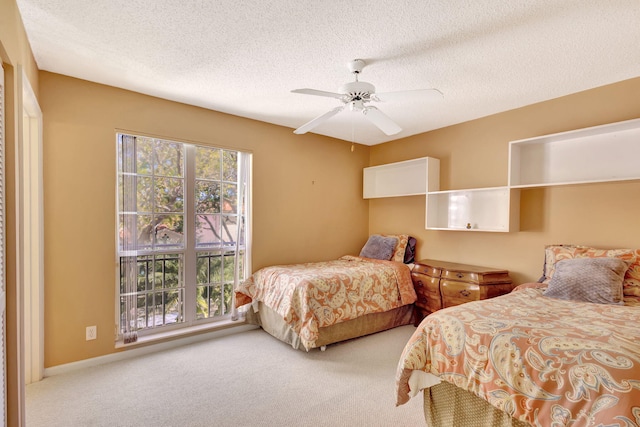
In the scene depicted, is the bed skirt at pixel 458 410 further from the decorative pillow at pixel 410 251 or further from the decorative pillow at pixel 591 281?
the decorative pillow at pixel 410 251

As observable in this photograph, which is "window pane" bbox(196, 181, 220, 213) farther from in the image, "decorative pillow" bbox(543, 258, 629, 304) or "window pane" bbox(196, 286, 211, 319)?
"decorative pillow" bbox(543, 258, 629, 304)

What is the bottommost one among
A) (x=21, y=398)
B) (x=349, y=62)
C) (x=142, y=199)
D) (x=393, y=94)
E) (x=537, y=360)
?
(x=21, y=398)

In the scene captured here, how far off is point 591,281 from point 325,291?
206 centimetres

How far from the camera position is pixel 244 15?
1755 millimetres

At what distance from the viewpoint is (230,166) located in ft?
11.7

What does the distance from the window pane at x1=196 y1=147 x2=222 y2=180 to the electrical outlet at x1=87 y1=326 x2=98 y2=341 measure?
5.53 feet

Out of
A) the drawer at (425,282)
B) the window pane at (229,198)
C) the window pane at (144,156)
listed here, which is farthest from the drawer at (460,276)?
the window pane at (144,156)

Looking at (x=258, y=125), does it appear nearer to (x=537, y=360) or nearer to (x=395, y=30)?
(x=395, y=30)

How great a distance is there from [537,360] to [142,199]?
10.7 feet

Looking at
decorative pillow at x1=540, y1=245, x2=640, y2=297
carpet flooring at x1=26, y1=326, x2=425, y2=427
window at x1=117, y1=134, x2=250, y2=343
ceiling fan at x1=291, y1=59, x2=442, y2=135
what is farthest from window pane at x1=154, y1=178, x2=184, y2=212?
decorative pillow at x1=540, y1=245, x2=640, y2=297

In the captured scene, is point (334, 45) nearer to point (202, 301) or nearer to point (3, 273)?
point (3, 273)

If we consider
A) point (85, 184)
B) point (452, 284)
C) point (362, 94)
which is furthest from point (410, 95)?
point (85, 184)

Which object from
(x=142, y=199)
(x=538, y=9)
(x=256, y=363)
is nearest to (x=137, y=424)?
(x=256, y=363)

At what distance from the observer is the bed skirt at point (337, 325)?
302 cm
